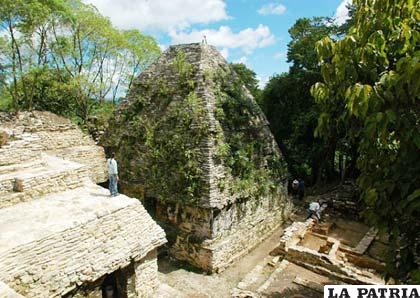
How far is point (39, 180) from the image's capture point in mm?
8117

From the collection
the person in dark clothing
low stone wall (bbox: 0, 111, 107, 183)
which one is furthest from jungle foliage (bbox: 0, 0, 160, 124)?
the person in dark clothing

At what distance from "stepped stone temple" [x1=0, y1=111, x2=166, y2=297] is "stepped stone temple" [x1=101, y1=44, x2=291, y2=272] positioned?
11.1 feet

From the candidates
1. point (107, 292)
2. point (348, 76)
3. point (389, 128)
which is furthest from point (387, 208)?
point (107, 292)

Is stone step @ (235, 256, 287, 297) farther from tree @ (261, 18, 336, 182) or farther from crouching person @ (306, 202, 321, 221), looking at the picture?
tree @ (261, 18, 336, 182)

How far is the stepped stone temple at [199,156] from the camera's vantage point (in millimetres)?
11289

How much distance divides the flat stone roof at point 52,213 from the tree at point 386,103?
528 cm

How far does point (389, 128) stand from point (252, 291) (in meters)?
7.05

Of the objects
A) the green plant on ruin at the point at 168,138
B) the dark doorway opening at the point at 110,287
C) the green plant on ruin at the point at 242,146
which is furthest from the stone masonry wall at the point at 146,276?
the green plant on ruin at the point at 242,146

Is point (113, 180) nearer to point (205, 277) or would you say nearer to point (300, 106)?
point (205, 277)

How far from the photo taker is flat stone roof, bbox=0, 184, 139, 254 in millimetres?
Result: 6129

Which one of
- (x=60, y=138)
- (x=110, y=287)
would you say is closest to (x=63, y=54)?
(x=60, y=138)

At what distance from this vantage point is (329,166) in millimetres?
20906

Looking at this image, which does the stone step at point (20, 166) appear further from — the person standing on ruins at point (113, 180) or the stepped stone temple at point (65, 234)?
the person standing on ruins at point (113, 180)

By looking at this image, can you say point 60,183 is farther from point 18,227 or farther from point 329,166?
point 329,166
